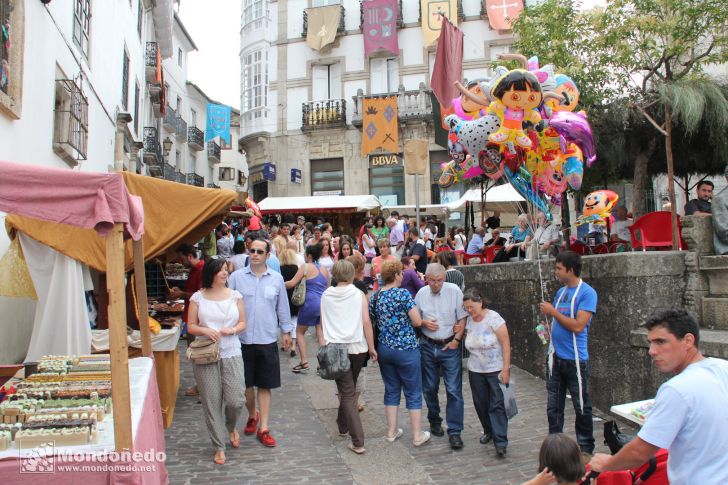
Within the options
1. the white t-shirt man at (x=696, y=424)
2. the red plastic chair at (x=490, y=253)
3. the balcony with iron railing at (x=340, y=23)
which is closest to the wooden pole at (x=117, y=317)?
the white t-shirt man at (x=696, y=424)

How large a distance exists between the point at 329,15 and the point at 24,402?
26215mm

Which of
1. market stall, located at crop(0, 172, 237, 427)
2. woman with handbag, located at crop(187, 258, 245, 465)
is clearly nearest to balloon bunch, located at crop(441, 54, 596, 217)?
market stall, located at crop(0, 172, 237, 427)

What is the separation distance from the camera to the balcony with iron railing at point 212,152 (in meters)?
38.8

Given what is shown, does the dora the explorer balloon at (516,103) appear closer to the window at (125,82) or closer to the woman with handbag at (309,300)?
the woman with handbag at (309,300)

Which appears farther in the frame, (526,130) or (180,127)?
(180,127)

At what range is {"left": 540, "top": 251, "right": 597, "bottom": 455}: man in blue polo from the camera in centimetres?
516

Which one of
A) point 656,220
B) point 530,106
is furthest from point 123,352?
point 656,220

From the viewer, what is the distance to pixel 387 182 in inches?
1086

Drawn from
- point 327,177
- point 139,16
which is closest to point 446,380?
point 139,16

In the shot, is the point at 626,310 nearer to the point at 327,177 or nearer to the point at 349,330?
the point at 349,330

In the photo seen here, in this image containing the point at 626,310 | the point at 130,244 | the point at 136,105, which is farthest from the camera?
the point at 136,105

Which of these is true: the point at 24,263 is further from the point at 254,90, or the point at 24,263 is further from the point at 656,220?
→ the point at 254,90

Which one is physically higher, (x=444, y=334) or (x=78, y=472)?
(x=444, y=334)

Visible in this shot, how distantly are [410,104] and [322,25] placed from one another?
535cm
